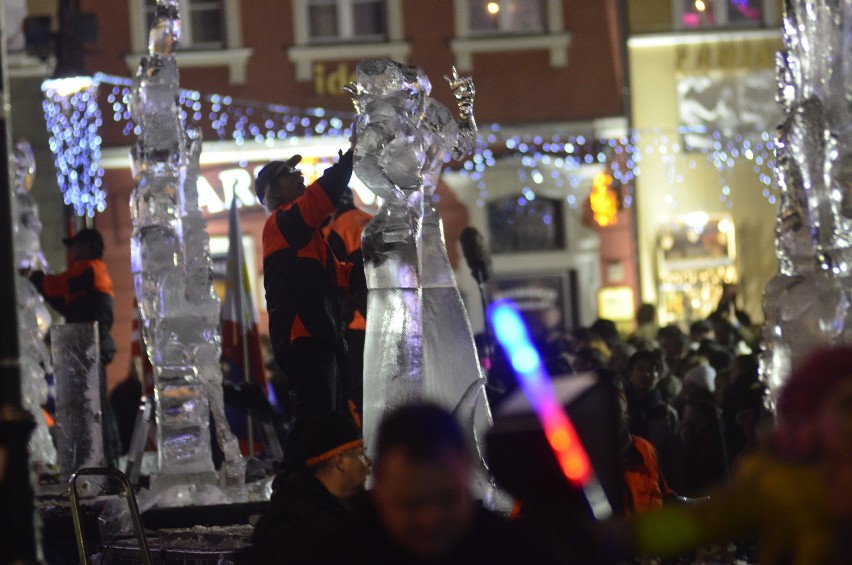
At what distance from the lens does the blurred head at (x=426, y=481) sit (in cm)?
291

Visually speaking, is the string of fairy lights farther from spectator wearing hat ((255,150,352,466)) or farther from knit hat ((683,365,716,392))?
spectator wearing hat ((255,150,352,466))

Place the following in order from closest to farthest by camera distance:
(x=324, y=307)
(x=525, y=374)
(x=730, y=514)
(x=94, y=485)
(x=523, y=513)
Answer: (x=730, y=514), (x=523, y=513), (x=525, y=374), (x=324, y=307), (x=94, y=485)

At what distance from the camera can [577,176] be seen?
22312 millimetres

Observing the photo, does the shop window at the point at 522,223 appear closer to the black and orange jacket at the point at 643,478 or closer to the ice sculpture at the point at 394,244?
the ice sculpture at the point at 394,244

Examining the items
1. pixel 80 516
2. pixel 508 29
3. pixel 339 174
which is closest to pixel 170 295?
pixel 339 174

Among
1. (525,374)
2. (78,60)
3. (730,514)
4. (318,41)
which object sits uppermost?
(318,41)

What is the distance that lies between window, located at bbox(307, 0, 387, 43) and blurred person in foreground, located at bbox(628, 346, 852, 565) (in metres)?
20.0

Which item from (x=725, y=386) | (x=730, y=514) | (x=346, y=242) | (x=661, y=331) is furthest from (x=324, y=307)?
(x=661, y=331)

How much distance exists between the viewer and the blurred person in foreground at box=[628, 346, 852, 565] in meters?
2.67

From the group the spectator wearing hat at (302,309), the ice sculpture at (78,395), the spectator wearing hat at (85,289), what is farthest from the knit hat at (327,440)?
the spectator wearing hat at (85,289)

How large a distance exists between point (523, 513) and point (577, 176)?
A: 19322 millimetres

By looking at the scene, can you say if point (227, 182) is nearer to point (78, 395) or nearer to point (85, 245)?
point (85, 245)

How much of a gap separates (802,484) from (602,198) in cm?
1974

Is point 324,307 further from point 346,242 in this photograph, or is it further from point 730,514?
point 730,514
